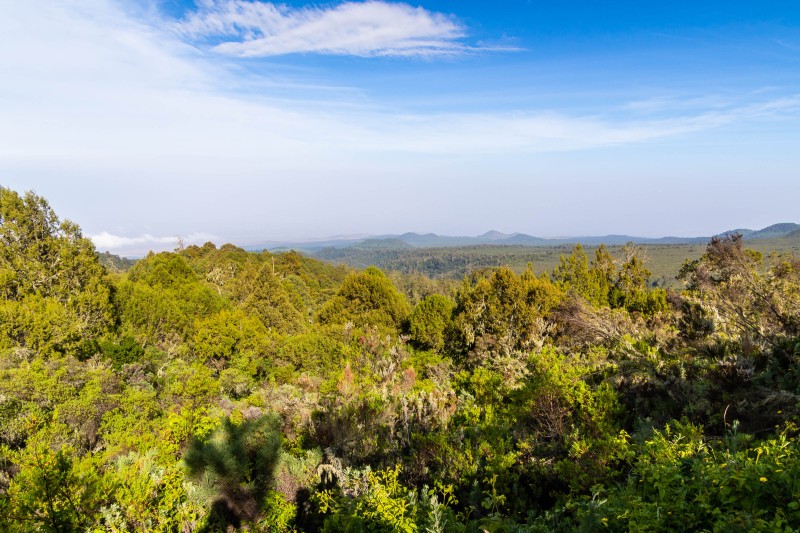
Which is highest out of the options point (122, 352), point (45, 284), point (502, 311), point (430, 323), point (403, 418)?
point (45, 284)

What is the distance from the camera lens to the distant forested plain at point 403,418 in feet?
15.3

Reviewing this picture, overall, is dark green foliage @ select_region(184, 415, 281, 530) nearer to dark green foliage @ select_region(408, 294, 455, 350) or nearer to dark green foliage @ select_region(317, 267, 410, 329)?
dark green foliage @ select_region(317, 267, 410, 329)

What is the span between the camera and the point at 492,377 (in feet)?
35.2

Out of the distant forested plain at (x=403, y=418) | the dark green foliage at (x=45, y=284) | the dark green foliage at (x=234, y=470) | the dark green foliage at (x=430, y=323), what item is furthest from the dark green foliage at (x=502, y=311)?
the dark green foliage at (x=45, y=284)

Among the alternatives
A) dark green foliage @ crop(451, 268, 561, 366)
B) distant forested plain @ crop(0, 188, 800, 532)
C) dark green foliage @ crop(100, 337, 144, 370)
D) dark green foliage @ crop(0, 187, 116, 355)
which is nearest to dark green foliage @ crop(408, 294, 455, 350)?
distant forested plain @ crop(0, 188, 800, 532)

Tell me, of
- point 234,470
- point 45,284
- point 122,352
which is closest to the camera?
point 234,470

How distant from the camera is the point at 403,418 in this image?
10273mm

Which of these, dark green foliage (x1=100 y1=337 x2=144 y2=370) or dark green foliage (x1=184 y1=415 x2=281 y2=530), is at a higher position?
dark green foliage (x1=184 y1=415 x2=281 y2=530)

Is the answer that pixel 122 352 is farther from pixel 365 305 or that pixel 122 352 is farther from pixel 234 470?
pixel 234 470

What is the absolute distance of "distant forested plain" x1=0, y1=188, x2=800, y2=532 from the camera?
465 cm

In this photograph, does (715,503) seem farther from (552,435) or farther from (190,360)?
(190,360)

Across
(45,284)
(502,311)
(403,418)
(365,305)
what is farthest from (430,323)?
(45,284)

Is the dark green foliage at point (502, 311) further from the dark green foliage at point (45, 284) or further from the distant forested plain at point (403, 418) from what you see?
the dark green foliage at point (45, 284)

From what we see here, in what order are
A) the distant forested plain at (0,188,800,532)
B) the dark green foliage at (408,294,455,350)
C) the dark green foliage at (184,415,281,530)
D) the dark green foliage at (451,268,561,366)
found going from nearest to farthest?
the distant forested plain at (0,188,800,532)
the dark green foliage at (184,415,281,530)
the dark green foliage at (451,268,561,366)
the dark green foliage at (408,294,455,350)
